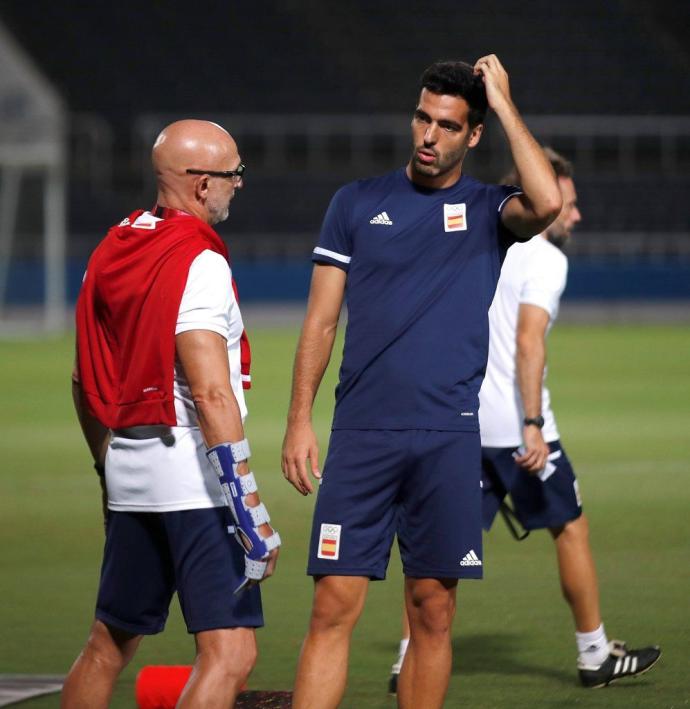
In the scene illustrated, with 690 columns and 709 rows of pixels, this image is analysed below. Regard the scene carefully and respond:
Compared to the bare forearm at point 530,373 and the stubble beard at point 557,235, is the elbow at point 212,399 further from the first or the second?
the stubble beard at point 557,235

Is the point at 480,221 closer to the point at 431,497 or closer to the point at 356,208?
the point at 356,208

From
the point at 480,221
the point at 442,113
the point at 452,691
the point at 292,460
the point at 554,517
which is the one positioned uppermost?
the point at 442,113

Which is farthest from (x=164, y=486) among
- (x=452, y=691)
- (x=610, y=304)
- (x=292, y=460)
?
(x=610, y=304)

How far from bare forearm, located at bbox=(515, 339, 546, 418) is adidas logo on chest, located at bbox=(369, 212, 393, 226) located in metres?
1.65

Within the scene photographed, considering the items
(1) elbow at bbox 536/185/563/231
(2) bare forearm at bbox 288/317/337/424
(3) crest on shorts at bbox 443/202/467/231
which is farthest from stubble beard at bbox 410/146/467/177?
(2) bare forearm at bbox 288/317/337/424

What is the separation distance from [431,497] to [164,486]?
92 cm

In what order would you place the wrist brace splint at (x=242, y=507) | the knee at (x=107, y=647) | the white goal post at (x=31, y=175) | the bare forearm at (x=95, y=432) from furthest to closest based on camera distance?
the white goal post at (x=31, y=175)
the bare forearm at (x=95, y=432)
the knee at (x=107, y=647)
the wrist brace splint at (x=242, y=507)

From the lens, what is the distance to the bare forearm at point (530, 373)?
632 centimetres

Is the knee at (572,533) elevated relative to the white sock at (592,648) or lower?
elevated

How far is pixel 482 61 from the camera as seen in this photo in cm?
482

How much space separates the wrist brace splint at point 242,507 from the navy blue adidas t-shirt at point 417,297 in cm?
76

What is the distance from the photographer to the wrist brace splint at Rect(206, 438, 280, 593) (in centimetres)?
419

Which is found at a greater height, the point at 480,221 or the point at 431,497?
the point at 480,221

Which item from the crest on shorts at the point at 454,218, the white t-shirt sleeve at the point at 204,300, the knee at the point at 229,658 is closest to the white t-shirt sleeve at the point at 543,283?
the crest on shorts at the point at 454,218
